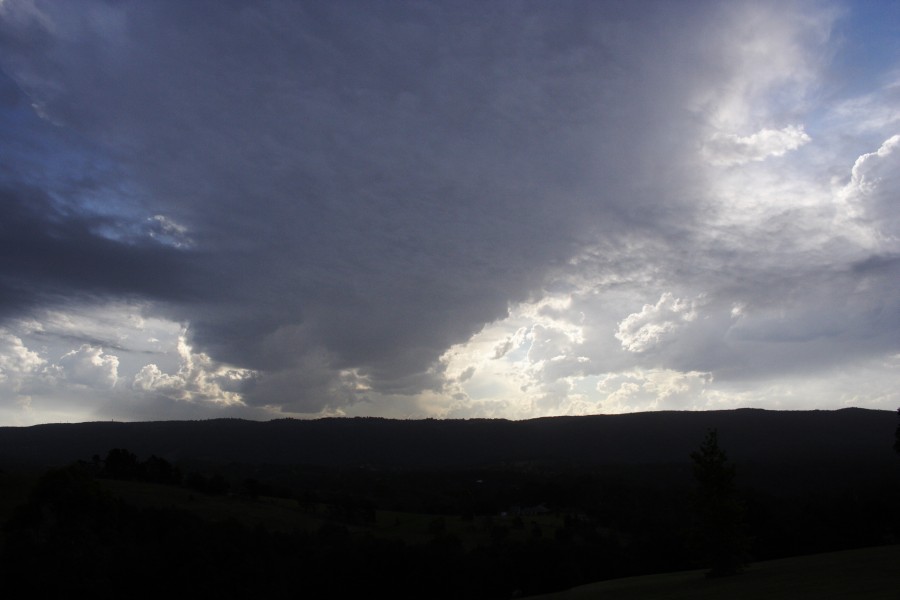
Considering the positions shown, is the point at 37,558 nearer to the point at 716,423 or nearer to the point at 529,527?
the point at 529,527

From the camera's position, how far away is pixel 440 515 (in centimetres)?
9050

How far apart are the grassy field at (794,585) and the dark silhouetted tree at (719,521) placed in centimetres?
100

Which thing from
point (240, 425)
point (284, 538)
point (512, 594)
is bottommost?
point (512, 594)

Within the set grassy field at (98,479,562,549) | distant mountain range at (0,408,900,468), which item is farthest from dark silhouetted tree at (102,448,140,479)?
distant mountain range at (0,408,900,468)

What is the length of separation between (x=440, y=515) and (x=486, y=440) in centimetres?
9522

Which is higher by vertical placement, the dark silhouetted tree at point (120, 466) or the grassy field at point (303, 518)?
the dark silhouetted tree at point (120, 466)

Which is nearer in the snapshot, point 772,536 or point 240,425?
point 772,536

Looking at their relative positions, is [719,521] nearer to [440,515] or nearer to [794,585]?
[794,585]

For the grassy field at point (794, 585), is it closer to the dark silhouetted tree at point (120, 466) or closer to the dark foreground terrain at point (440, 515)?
the dark foreground terrain at point (440, 515)

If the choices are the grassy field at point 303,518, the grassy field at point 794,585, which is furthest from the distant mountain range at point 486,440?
the grassy field at point 794,585

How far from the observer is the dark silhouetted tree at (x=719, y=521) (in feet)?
111


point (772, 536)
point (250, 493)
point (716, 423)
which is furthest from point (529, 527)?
point (716, 423)

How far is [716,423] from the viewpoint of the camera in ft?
509

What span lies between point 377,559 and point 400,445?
131 meters
